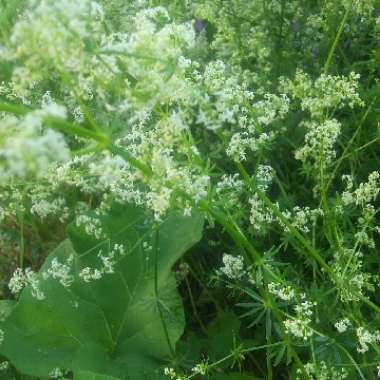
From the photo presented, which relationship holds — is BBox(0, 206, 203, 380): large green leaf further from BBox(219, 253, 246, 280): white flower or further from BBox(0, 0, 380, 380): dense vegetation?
BBox(219, 253, 246, 280): white flower

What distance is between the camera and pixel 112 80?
120 centimetres

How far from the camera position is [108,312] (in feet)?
7.52

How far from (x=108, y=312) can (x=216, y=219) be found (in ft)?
3.31

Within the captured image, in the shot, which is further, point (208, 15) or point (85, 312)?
point (85, 312)

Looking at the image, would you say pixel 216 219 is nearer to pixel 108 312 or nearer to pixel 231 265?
pixel 231 265

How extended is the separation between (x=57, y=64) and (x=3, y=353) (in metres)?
1.47

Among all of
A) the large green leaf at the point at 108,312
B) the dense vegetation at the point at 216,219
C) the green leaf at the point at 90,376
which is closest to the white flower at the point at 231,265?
the dense vegetation at the point at 216,219

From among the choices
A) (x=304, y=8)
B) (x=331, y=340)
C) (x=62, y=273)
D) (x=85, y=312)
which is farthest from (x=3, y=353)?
(x=304, y=8)

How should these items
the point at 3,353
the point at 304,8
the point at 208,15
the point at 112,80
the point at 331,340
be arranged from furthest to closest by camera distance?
1. the point at 304,8
2. the point at 3,353
3. the point at 208,15
4. the point at 331,340
5. the point at 112,80

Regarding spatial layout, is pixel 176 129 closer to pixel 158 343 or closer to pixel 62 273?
pixel 62 273

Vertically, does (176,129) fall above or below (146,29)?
below

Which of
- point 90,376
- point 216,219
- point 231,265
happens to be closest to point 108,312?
point 90,376

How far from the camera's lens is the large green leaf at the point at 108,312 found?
216 cm

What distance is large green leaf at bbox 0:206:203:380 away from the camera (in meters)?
2.16
